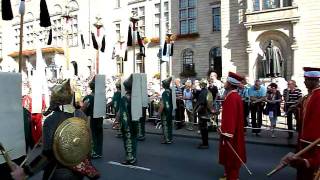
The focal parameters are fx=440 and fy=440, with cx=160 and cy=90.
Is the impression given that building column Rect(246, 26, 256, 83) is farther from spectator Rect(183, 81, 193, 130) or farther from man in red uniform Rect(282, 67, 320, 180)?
man in red uniform Rect(282, 67, 320, 180)

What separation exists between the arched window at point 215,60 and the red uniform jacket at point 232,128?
21.4 m

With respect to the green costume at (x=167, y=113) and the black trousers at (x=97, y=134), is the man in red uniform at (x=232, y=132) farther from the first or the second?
the green costume at (x=167, y=113)

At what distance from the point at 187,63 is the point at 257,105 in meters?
16.8

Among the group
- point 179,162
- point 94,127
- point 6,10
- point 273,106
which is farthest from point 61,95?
point 273,106

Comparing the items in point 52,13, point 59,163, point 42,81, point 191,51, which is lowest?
point 59,163

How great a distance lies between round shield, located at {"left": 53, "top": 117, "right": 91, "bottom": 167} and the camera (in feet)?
13.6

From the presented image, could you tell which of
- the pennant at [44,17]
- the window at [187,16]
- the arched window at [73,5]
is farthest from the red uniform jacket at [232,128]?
the arched window at [73,5]

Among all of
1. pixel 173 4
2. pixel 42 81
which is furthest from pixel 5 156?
pixel 173 4

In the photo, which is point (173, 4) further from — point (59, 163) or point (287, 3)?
point (59, 163)

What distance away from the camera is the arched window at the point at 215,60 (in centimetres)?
2883

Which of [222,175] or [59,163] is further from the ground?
[59,163]

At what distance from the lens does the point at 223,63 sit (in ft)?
88.8

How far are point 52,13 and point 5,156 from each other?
1680 inches

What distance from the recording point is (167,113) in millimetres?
13336
